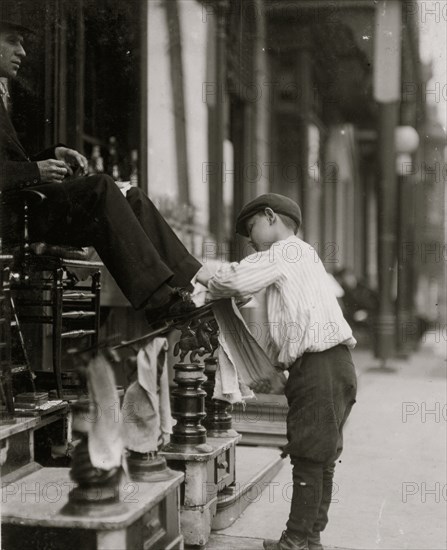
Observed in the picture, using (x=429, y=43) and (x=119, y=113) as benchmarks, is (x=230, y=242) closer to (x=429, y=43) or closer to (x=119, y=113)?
(x=119, y=113)

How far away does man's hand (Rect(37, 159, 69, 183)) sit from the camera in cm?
328

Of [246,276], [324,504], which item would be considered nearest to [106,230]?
[246,276]

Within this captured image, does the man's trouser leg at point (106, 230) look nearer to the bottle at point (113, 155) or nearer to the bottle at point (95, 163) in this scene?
the bottle at point (95, 163)

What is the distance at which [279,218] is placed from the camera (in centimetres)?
312

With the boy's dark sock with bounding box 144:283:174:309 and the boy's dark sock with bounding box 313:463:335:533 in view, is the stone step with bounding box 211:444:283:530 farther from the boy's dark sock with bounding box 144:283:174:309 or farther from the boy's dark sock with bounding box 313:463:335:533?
the boy's dark sock with bounding box 144:283:174:309

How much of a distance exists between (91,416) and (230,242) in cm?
639

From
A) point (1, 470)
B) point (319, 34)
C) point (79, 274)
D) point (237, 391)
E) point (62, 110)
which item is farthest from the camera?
point (319, 34)

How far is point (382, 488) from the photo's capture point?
399cm

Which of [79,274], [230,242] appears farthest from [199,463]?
[230,242]

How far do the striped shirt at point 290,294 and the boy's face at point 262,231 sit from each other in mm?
99

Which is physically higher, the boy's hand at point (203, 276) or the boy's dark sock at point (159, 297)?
the boy's hand at point (203, 276)

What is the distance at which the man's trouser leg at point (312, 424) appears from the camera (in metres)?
2.82

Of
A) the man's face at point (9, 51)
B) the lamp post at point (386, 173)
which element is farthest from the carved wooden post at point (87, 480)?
the lamp post at point (386, 173)

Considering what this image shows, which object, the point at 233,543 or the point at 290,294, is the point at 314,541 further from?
the point at 290,294
